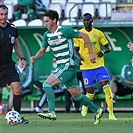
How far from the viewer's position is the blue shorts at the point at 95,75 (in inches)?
556

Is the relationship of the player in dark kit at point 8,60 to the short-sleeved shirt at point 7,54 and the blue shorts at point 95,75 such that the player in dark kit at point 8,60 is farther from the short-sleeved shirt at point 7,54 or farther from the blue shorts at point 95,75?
the blue shorts at point 95,75

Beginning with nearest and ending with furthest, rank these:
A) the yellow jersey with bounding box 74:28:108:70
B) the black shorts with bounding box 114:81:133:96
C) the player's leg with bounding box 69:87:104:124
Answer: the player's leg with bounding box 69:87:104:124, the yellow jersey with bounding box 74:28:108:70, the black shorts with bounding box 114:81:133:96

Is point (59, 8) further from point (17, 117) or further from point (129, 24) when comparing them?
point (17, 117)

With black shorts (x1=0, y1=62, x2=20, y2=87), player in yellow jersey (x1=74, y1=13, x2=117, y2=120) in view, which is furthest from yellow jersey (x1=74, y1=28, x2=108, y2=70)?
black shorts (x1=0, y1=62, x2=20, y2=87)

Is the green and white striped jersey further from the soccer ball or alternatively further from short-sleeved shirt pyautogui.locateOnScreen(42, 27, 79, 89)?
the soccer ball

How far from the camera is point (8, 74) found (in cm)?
1170

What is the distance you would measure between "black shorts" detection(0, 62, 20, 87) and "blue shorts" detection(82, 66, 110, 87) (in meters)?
2.97

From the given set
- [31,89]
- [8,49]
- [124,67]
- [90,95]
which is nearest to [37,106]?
[31,89]

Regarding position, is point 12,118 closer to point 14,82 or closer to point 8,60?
point 14,82

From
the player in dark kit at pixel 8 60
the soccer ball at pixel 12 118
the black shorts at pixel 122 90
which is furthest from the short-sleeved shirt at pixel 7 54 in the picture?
the black shorts at pixel 122 90

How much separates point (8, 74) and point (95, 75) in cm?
327

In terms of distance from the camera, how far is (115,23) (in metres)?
19.8

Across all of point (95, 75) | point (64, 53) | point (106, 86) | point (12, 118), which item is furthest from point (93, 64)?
point (12, 118)

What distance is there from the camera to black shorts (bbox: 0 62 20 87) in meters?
11.7
